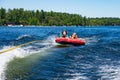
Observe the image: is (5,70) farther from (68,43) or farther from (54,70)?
(68,43)

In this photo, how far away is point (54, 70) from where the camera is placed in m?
19.7

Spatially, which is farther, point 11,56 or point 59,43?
point 59,43

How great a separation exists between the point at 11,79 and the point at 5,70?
8.13 feet

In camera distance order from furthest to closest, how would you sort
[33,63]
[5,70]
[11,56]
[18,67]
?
[11,56] < [33,63] < [18,67] < [5,70]

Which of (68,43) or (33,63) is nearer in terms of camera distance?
(33,63)

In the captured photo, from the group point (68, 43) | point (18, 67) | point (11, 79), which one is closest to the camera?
point (11, 79)

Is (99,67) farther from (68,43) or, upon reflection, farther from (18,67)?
(68,43)

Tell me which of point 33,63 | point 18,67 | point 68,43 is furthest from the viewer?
point 68,43

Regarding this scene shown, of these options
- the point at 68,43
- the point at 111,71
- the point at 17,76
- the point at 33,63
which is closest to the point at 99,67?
the point at 111,71

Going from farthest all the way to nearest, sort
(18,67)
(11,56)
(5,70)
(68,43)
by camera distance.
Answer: (68,43) → (11,56) → (18,67) → (5,70)

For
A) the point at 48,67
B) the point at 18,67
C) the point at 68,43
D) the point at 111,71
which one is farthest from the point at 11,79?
the point at 68,43

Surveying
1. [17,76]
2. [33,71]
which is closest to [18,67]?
[33,71]

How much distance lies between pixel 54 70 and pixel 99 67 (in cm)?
332

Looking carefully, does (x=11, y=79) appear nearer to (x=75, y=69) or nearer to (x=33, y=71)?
(x=33, y=71)
